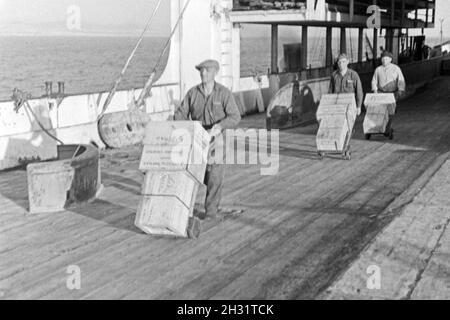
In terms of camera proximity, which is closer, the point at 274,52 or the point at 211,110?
the point at 211,110

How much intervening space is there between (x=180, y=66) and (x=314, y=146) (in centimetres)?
650

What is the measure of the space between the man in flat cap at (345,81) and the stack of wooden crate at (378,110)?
1447mm

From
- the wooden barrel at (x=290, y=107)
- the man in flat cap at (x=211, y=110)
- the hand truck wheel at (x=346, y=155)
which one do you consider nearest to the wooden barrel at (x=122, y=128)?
the wooden barrel at (x=290, y=107)

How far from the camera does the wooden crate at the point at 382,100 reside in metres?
14.1

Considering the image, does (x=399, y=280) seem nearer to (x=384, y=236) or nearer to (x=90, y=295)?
(x=384, y=236)

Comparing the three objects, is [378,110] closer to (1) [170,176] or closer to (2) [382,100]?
(2) [382,100]

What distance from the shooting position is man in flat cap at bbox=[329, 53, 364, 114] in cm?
1272

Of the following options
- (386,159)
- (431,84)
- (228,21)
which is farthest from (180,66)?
(431,84)

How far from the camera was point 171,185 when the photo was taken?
7.02m

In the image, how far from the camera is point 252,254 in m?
6.60

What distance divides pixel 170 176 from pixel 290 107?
1157 centimetres

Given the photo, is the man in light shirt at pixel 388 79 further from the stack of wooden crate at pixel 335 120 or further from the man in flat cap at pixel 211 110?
the man in flat cap at pixel 211 110

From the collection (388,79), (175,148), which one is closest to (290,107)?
(388,79)

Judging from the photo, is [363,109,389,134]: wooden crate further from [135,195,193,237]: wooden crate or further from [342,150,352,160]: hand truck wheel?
[135,195,193,237]: wooden crate
